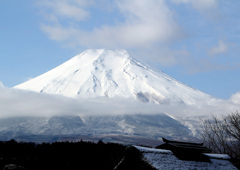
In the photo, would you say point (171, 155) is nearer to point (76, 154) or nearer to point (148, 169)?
point (148, 169)

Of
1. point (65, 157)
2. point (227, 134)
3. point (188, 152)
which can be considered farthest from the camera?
point (65, 157)

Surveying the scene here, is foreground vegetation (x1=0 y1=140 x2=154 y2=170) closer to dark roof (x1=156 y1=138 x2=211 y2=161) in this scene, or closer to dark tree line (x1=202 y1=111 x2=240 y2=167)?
dark roof (x1=156 y1=138 x2=211 y2=161)

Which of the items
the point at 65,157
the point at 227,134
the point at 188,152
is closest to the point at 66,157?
the point at 65,157

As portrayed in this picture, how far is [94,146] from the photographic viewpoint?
49.4 meters

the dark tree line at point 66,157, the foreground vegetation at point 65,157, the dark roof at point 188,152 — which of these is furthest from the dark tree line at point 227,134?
the dark tree line at point 66,157

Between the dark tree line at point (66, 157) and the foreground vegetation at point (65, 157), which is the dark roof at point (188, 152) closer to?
the foreground vegetation at point (65, 157)

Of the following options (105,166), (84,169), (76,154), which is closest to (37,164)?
(84,169)

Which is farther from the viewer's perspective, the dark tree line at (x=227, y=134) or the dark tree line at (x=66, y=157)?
the dark tree line at (x=227, y=134)

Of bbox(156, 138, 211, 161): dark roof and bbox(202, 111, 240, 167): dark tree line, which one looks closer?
bbox(156, 138, 211, 161): dark roof

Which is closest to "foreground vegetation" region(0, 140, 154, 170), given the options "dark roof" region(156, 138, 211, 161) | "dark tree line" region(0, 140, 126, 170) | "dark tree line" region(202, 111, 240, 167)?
"dark tree line" region(0, 140, 126, 170)

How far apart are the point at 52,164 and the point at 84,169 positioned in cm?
376

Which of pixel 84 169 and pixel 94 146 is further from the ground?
pixel 94 146

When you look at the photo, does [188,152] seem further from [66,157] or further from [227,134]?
[66,157]

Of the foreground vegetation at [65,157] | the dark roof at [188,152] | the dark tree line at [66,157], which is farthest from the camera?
the dark tree line at [66,157]
